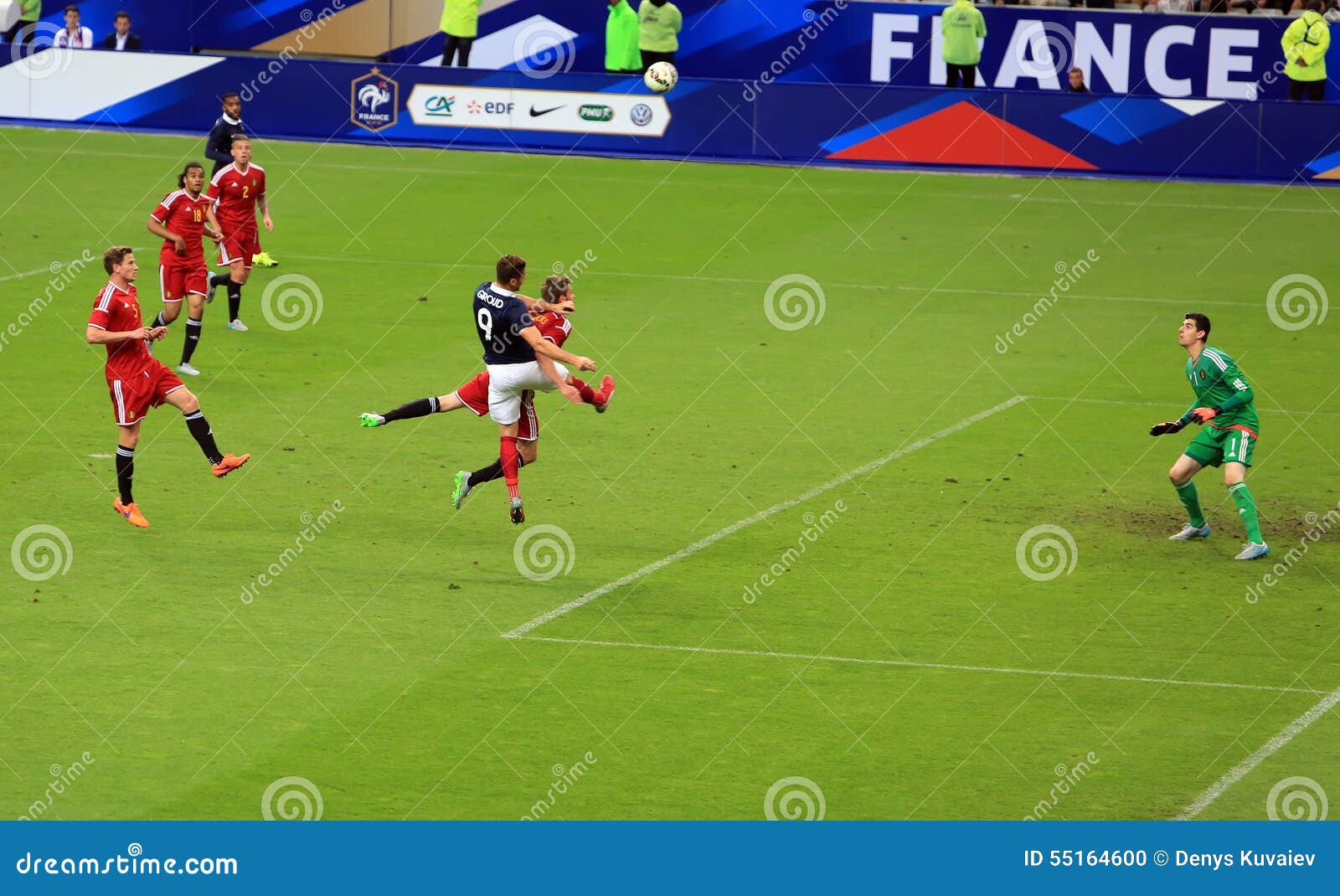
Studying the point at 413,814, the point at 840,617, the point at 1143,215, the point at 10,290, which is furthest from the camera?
the point at 1143,215

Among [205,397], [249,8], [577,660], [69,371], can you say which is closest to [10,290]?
[69,371]

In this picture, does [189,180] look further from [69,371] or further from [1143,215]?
[1143,215]

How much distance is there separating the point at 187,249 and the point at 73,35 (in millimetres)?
21169

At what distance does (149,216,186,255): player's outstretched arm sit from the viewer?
1907cm

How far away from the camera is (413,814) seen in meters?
9.75

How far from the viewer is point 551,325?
46.5 feet

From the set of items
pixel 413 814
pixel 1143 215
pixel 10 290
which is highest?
pixel 1143 215

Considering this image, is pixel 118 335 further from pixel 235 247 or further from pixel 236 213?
pixel 236 213

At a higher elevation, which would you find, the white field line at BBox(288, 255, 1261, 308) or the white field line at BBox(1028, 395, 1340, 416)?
the white field line at BBox(288, 255, 1261, 308)

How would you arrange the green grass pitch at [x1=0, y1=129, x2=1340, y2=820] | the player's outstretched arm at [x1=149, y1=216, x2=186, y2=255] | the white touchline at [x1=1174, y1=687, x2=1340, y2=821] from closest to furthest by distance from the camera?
the white touchline at [x1=1174, y1=687, x2=1340, y2=821], the green grass pitch at [x1=0, y1=129, x2=1340, y2=820], the player's outstretched arm at [x1=149, y1=216, x2=186, y2=255]

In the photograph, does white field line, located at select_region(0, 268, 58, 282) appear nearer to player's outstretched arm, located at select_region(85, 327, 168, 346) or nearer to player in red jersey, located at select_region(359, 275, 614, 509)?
player's outstretched arm, located at select_region(85, 327, 168, 346)

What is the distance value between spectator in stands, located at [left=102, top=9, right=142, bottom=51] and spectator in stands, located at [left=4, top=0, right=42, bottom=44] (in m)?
1.64

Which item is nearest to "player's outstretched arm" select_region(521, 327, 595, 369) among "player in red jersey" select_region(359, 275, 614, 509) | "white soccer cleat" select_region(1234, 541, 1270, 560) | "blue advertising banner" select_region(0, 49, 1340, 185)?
"player in red jersey" select_region(359, 275, 614, 509)
